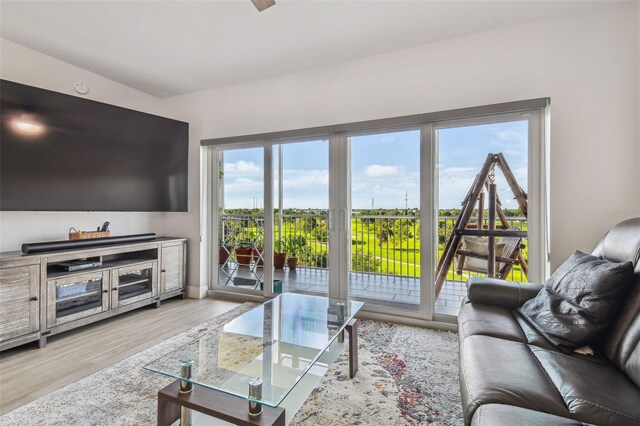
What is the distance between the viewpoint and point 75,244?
104 inches

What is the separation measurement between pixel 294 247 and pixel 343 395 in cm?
241

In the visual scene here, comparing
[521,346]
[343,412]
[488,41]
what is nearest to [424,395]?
[343,412]

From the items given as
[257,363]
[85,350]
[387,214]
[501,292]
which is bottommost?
[85,350]

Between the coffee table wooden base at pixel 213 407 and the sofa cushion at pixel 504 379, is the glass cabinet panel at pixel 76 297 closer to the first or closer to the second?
the coffee table wooden base at pixel 213 407

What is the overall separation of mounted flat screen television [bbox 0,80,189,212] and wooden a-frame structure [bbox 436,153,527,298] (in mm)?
3049

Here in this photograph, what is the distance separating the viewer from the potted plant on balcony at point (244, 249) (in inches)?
146

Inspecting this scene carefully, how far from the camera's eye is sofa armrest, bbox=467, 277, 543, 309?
1846 millimetres

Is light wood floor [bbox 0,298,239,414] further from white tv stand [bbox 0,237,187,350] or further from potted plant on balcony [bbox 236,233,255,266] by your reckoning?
potted plant on balcony [bbox 236,233,255,266]

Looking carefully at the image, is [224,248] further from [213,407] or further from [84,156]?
[213,407]

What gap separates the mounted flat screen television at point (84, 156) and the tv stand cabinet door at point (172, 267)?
47 centimetres

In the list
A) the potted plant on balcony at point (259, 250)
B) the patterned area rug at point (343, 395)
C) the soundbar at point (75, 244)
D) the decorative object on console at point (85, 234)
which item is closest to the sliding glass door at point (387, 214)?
the patterned area rug at point (343, 395)

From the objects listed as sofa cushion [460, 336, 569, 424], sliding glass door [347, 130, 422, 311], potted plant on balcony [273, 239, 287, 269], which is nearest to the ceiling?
sliding glass door [347, 130, 422, 311]

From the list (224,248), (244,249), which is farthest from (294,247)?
(224,248)

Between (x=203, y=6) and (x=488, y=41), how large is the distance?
89.4 inches
